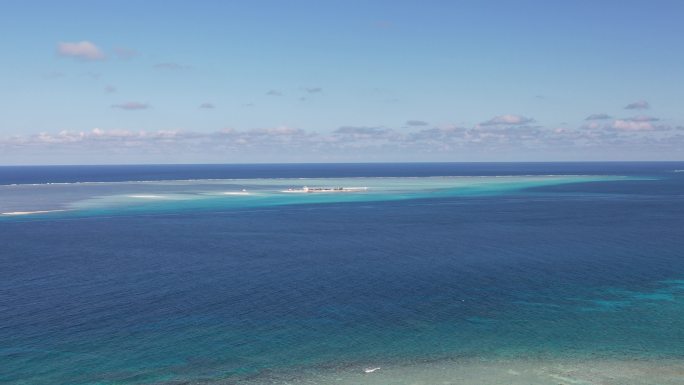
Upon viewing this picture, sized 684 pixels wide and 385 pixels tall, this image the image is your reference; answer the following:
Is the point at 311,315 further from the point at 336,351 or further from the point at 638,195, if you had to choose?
the point at 638,195

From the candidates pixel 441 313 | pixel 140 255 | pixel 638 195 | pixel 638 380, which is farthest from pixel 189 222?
pixel 638 195

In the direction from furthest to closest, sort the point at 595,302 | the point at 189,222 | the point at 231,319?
the point at 189,222 < the point at 595,302 < the point at 231,319

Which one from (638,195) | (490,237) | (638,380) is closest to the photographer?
(638,380)

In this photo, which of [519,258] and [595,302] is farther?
[519,258]

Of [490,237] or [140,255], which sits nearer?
[140,255]

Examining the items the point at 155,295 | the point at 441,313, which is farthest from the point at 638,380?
the point at 155,295

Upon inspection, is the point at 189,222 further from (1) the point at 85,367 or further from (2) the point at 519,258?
(1) the point at 85,367
